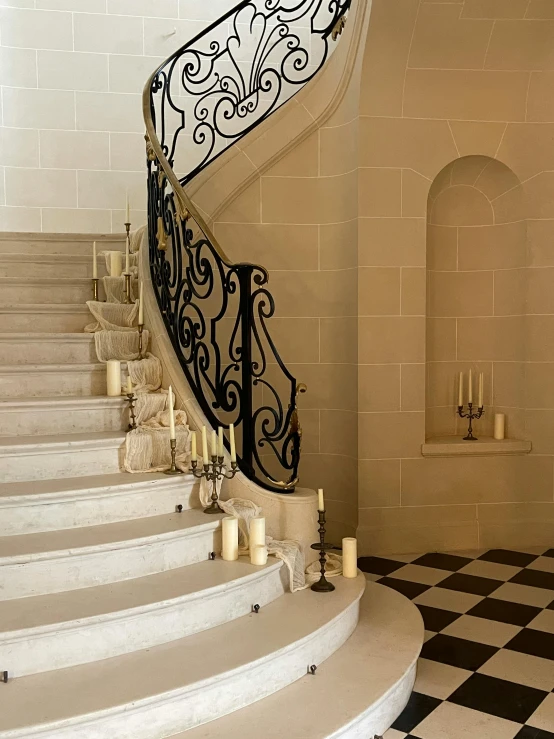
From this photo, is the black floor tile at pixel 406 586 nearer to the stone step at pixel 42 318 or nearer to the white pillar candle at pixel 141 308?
the white pillar candle at pixel 141 308

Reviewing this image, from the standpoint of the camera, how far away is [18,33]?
6363 millimetres

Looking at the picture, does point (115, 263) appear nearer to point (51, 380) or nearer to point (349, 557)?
point (51, 380)

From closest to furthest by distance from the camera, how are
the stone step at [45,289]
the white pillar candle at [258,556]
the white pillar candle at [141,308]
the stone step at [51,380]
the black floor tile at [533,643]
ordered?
the white pillar candle at [258,556], the black floor tile at [533,643], the stone step at [51,380], the white pillar candle at [141,308], the stone step at [45,289]

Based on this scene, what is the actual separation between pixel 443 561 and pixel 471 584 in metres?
0.46

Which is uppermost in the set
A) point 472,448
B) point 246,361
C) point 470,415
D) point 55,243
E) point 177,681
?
point 55,243

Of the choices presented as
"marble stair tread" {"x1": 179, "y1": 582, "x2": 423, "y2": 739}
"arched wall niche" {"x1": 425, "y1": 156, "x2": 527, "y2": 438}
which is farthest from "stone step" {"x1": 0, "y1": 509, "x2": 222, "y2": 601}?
"arched wall niche" {"x1": 425, "y1": 156, "x2": 527, "y2": 438}

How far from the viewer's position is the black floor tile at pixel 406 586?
169 inches

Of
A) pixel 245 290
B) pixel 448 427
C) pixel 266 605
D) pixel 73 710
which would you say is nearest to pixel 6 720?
pixel 73 710

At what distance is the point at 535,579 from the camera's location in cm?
455

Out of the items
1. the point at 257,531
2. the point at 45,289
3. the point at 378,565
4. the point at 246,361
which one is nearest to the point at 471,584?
the point at 378,565

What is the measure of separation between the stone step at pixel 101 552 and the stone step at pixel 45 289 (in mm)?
1943

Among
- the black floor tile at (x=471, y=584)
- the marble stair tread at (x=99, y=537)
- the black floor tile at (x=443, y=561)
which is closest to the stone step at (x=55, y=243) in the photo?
the marble stair tread at (x=99, y=537)

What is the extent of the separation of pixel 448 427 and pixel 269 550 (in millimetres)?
2531

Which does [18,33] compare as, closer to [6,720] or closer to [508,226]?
[508,226]
